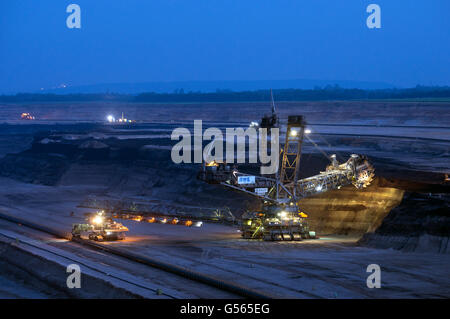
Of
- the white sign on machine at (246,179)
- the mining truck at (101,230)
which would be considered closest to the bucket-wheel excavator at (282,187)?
the white sign on machine at (246,179)

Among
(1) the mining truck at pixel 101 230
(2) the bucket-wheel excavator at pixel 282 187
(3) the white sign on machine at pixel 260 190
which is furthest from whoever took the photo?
(3) the white sign on machine at pixel 260 190

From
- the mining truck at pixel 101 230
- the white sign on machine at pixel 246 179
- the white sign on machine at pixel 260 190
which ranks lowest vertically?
the mining truck at pixel 101 230

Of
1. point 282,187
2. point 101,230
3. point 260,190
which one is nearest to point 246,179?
point 260,190

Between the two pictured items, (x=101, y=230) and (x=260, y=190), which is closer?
(x=101, y=230)

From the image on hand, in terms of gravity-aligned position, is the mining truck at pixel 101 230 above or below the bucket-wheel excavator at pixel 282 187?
below

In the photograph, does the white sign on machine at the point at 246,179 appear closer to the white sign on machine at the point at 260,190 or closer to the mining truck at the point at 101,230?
the white sign on machine at the point at 260,190

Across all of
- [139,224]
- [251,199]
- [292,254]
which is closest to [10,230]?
[139,224]

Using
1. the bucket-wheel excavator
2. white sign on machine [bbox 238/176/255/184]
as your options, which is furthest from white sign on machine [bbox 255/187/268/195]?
white sign on machine [bbox 238/176/255/184]

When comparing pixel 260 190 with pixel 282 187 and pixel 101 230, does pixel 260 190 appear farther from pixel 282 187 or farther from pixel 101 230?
pixel 101 230
